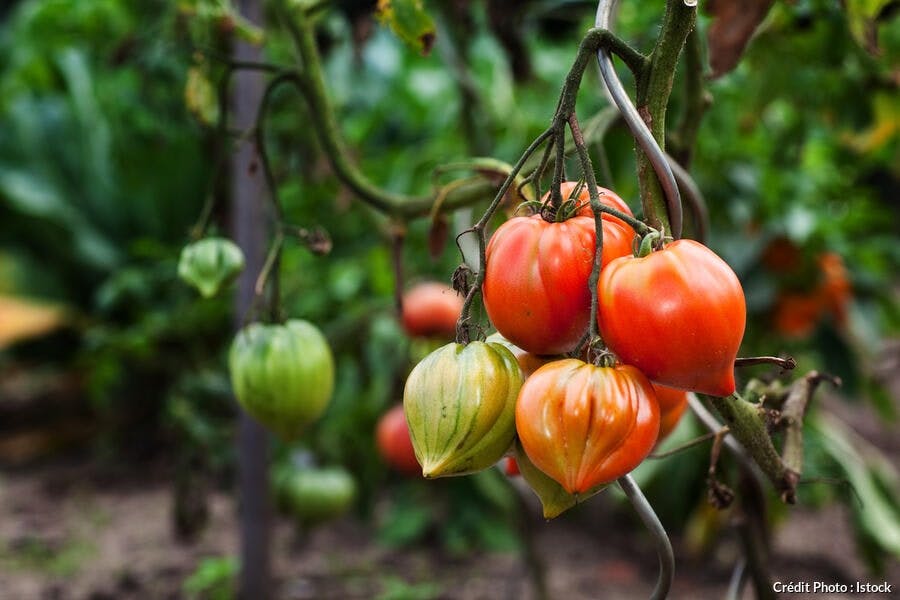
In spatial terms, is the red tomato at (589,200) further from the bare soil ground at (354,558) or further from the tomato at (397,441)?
the bare soil ground at (354,558)

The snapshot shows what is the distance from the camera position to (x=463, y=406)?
0.41m

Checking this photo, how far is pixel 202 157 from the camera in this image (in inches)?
109

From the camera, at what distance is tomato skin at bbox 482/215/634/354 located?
1.32 ft

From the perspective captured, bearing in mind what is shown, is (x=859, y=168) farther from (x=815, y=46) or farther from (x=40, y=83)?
(x=40, y=83)

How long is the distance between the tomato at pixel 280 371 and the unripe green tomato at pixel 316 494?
0.84 m

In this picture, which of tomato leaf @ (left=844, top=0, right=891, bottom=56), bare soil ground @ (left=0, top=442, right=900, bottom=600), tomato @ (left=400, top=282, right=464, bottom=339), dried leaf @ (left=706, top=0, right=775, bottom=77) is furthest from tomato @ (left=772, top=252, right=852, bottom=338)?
dried leaf @ (left=706, top=0, right=775, bottom=77)

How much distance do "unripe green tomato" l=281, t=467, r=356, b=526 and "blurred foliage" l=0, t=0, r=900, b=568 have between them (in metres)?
0.12

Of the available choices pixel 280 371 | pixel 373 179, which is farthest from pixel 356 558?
pixel 280 371

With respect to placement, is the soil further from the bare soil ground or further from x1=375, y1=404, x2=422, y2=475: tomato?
x1=375, y1=404, x2=422, y2=475: tomato

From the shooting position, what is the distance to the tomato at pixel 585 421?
0.38 metres

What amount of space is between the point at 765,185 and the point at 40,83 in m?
2.47

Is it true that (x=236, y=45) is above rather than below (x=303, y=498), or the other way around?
above

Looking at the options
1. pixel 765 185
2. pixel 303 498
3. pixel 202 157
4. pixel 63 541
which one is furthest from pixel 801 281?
pixel 202 157

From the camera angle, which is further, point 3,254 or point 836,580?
point 3,254
